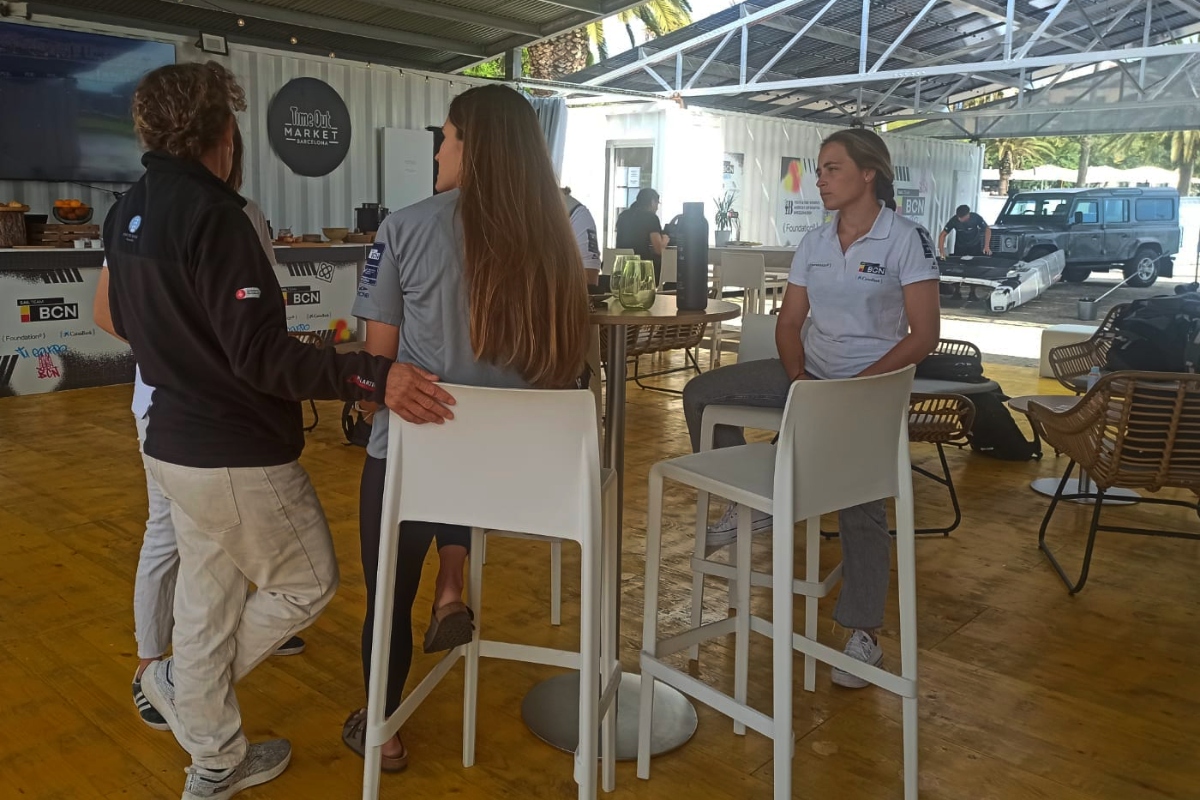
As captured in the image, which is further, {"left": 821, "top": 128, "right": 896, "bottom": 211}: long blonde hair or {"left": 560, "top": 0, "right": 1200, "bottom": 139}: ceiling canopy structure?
{"left": 560, "top": 0, "right": 1200, "bottom": 139}: ceiling canopy structure

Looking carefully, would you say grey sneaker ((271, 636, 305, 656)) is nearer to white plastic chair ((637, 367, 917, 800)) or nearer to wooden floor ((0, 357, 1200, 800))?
wooden floor ((0, 357, 1200, 800))

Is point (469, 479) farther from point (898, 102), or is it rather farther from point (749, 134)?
point (898, 102)

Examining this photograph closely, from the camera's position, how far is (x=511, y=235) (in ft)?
6.07

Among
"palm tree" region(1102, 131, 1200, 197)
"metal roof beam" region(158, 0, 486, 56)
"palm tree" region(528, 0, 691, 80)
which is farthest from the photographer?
"palm tree" region(1102, 131, 1200, 197)

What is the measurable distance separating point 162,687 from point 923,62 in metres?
13.7

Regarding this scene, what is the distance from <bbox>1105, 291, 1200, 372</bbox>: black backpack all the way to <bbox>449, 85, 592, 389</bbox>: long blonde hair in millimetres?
3068

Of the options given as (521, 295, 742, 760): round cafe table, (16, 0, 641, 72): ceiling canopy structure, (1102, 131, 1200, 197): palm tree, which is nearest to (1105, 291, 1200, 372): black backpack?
(521, 295, 742, 760): round cafe table

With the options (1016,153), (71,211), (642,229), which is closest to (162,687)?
(71,211)

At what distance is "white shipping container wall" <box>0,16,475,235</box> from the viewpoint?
747cm

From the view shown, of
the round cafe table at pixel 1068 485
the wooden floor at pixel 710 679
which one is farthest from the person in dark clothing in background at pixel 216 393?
the round cafe table at pixel 1068 485

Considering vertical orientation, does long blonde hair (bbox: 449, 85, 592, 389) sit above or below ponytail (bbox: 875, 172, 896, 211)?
below

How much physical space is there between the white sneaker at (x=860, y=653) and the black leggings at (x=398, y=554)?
45.4 inches

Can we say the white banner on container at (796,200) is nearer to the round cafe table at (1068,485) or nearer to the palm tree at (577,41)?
the palm tree at (577,41)

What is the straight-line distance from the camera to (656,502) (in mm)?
2146
